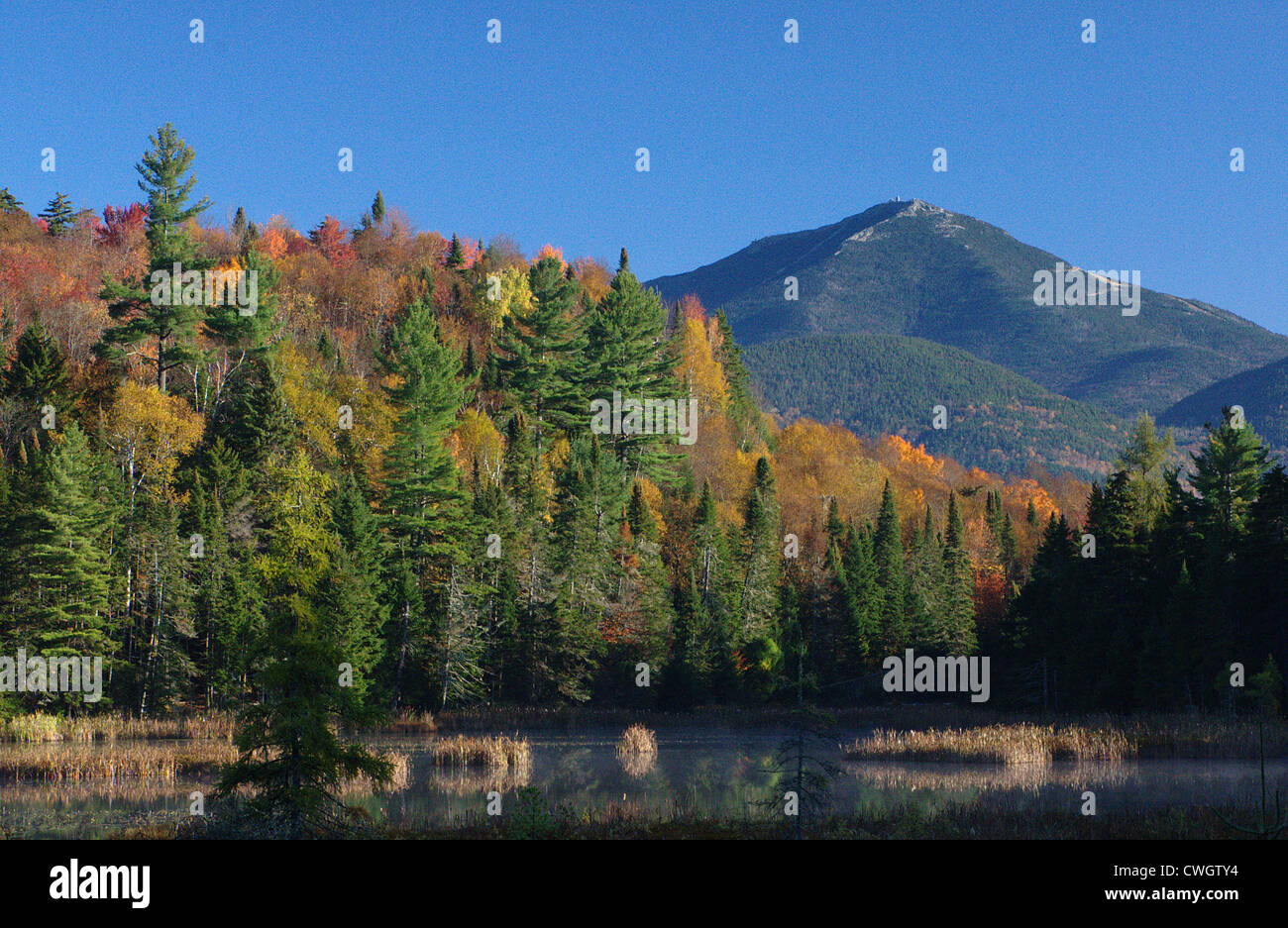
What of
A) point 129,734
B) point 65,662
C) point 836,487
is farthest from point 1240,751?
point 836,487

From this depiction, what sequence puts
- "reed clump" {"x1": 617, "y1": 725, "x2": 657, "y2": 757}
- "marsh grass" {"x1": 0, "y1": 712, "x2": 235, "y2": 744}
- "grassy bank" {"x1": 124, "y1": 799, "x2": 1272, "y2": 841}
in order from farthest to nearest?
"reed clump" {"x1": 617, "y1": 725, "x2": 657, "y2": 757}
"marsh grass" {"x1": 0, "y1": 712, "x2": 235, "y2": 744}
"grassy bank" {"x1": 124, "y1": 799, "x2": 1272, "y2": 841}

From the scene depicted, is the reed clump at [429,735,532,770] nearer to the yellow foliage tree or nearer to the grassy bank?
the grassy bank

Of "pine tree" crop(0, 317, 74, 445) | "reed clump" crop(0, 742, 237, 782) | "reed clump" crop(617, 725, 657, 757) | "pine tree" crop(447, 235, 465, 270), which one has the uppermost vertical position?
"pine tree" crop(447, 235, 465, 270)

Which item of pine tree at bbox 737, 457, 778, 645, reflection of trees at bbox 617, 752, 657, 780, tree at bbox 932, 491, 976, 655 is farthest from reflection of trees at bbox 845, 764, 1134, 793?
tree at bbox 932, 491, 976, 655

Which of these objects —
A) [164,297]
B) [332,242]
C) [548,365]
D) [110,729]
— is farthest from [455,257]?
[110,729]

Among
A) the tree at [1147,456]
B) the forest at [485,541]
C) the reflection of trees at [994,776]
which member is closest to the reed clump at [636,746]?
the reflection of trees at [994,776]

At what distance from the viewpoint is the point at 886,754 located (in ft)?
144

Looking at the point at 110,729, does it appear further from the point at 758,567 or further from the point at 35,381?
the point at 758,567

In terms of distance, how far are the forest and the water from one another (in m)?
10.4

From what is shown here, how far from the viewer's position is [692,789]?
116 ft

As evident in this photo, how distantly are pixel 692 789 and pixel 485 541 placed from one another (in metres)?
34.9

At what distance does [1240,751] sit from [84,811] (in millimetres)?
38288

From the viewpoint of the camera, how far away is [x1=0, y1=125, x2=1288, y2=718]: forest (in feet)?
179
